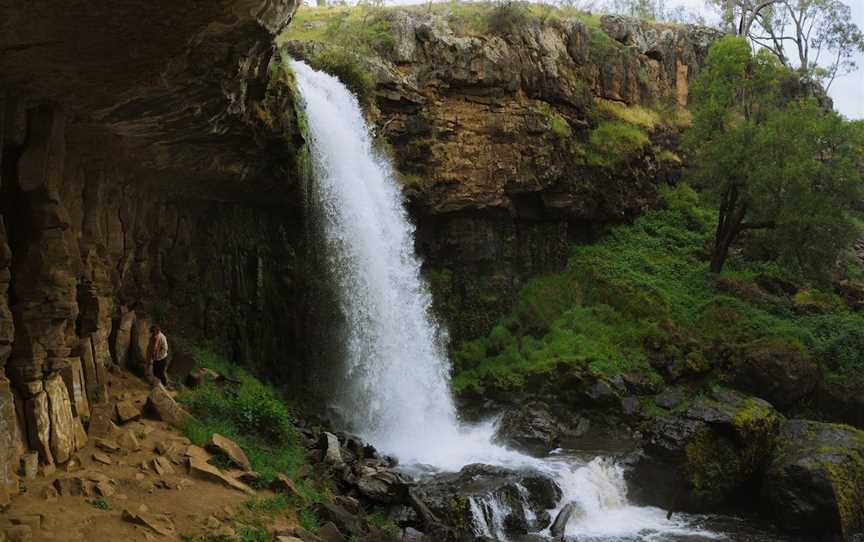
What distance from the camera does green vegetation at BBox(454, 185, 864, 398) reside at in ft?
66.8

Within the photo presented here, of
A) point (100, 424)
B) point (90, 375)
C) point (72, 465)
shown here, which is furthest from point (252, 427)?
point (72, 465)

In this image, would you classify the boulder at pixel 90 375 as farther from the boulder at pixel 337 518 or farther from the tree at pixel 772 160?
the tree at pixel 772 160

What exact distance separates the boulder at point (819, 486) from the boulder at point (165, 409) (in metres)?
A: 11.2

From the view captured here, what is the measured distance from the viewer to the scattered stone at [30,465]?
883cm

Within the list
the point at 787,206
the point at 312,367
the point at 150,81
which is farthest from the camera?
the point at 787,206

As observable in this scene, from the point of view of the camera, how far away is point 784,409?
19047 mm

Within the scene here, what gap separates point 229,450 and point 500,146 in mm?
14627

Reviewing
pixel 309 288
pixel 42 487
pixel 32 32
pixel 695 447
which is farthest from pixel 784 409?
pixel 32 32

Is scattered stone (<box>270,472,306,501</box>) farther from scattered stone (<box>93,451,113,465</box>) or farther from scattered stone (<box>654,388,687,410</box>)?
scattered stone (<box>654,388,687,410</box>)

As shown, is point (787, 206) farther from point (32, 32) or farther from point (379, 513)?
point (32, 32)

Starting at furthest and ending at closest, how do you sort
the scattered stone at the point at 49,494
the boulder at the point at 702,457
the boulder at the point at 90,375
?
the boulder at the point at 702,457
the boulder at the point at 90,375
the scattered stone at the point at 49,494

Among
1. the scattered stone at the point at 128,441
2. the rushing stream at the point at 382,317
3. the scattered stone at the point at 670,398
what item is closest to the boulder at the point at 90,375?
the scattered stone at the point at 128,441

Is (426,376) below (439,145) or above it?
below

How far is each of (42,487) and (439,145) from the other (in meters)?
15.4
